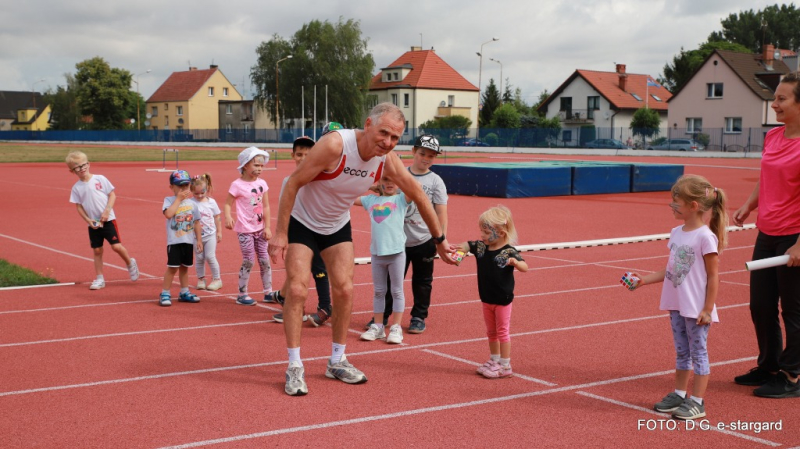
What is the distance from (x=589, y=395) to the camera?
5594 mm

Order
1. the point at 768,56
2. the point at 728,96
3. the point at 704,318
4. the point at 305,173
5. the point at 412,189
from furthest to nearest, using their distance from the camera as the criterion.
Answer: the point at 768,56
the point at 728,96
the point at 412,189
the point at 305,173
the point at 704,318

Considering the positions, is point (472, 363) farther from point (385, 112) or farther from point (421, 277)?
point (385, 112)

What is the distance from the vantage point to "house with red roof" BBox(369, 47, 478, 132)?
94812mm

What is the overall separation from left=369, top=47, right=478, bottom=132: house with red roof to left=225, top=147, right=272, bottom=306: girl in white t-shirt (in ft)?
277

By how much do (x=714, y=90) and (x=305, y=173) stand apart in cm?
6928

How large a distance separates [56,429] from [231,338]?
2.49 m

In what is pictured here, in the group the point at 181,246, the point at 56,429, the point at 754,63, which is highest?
the point at 754,63

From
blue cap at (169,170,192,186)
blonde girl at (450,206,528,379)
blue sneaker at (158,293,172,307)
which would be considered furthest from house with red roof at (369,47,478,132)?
blonde girl at (450,206,528,379)

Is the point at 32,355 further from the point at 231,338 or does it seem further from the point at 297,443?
the point at 297,443

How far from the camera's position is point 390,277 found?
746 centimetres

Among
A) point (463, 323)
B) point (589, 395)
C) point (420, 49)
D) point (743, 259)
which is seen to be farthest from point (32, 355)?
point (420, 49)

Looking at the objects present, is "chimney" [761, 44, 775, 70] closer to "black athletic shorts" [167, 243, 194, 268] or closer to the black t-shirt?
"black athletic shorts" [167, 243, 194, 268]

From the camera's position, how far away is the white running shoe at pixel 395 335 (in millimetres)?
7082

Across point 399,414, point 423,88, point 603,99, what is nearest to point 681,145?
point 603,99
